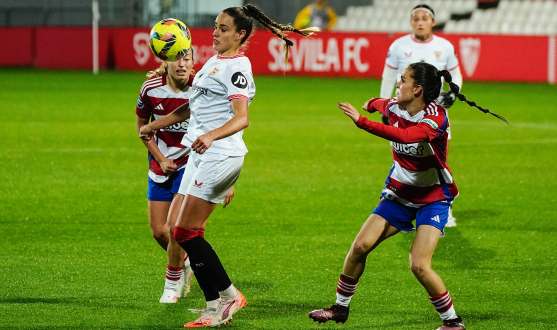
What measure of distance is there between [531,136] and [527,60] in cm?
1094

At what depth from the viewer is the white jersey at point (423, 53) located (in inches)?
317

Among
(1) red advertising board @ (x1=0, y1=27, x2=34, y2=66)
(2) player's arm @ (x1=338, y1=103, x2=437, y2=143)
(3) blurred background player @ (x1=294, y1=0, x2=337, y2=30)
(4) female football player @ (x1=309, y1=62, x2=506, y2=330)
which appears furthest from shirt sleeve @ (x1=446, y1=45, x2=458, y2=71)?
(1) red advertising board @ (x1=0, y1=27, x2=34, y2=66)

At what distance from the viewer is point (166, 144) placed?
554 cm

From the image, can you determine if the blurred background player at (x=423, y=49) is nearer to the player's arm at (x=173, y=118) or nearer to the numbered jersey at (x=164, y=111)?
the numbered jersey at (x=164, y=111)

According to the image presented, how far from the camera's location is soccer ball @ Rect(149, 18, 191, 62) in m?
5.09

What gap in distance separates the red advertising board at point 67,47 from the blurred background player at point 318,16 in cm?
668

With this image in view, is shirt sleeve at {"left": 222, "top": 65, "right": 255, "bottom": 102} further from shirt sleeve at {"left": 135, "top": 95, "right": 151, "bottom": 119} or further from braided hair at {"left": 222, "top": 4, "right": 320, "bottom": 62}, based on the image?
shirt sleeve at {"left": 135, "top": 95, "right": 151, "bottom": 119}

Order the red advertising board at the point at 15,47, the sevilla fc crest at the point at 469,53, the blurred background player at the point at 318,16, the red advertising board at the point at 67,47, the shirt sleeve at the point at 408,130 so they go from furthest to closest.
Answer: the red advertising board at the point at 15,47 → the red advertising board at the point at 67,47 → the blurred background player at the point at 318,16 → the sevilla fc crest at the point at 469,53 → the shirt sleeve at the point at 408,130

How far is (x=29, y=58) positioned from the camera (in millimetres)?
28422

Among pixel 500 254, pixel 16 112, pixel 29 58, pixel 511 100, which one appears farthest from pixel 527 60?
pixel 500 254

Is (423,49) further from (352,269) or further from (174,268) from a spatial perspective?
(174,268)

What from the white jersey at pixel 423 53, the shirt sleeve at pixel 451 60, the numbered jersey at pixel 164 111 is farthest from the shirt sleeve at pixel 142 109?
the shirt sleeve at pixel 451 60

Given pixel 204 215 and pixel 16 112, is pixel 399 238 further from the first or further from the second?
pixel 16 112

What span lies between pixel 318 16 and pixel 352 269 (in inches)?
924
